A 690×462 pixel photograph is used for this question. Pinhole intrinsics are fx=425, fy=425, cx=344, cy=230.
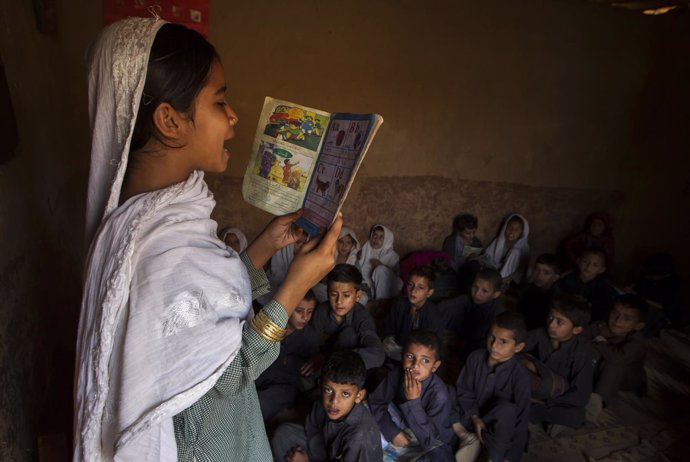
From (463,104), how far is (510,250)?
5.47ft

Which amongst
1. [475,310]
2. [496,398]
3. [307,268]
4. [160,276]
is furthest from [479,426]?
[160,276]

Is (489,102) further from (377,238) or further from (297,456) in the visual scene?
(297,456)

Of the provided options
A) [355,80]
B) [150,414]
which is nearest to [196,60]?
[150,414]

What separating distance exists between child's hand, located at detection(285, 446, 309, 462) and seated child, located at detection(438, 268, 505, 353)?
1663 millimetres

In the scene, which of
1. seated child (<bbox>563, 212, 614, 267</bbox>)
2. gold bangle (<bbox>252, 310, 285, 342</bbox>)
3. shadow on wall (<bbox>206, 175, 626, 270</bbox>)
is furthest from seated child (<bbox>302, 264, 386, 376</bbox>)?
seated child (<bbox>563, 212, 614, 267</bbox>)

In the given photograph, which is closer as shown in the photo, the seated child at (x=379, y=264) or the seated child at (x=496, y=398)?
the seated child at (x=496, y=398)

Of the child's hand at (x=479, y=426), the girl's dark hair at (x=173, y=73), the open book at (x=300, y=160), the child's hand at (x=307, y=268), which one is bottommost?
the child's hand at (x=479, y=426)

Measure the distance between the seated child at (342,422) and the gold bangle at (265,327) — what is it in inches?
50.4

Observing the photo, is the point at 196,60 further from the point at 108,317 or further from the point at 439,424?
the point at 439,424

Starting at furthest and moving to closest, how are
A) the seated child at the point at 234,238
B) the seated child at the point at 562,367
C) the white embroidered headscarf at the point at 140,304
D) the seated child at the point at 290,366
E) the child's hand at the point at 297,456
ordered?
1. the seated child at the point at 234,238
2. the seated child at the point at 562,367
3. the seated child at the point at 290,366
4. the child's hand at the point at 297,456
5. the white embroidered headscarf at the point at 140,304

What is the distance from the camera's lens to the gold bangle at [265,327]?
3.01 feet

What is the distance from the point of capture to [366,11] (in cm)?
381

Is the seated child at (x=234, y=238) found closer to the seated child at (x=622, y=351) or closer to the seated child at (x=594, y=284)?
the seated child at (x=622, y=351)

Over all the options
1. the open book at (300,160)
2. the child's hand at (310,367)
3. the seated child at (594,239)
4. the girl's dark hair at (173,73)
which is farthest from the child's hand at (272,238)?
the seated child at (594,239)
